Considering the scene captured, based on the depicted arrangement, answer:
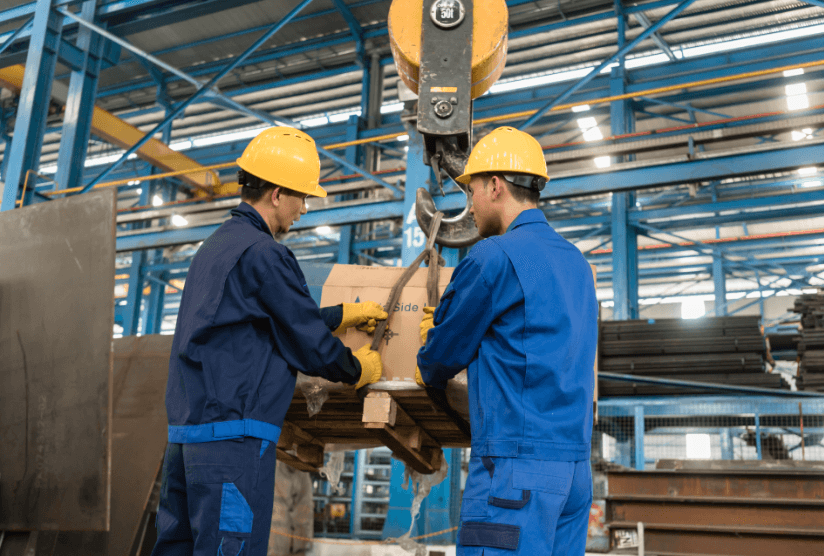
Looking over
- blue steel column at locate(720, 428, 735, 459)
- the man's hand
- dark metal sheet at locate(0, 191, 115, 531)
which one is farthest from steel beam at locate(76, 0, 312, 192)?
blue steel column at locate(720, 428, 735, 459)

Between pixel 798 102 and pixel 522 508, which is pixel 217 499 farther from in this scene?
pixel 798 102

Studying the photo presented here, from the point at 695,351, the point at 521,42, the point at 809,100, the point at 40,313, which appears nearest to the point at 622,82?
the point at 521,42

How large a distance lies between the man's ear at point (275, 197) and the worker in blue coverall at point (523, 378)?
0.85m

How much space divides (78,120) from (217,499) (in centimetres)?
819

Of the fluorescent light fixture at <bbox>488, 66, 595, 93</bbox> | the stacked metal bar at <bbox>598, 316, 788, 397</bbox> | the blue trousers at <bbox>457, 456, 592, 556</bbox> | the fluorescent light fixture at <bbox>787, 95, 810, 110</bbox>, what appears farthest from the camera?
the fluorescent light fixture at <bbox>488, 66, 595, 93</bbox>

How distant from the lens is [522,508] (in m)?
2.06

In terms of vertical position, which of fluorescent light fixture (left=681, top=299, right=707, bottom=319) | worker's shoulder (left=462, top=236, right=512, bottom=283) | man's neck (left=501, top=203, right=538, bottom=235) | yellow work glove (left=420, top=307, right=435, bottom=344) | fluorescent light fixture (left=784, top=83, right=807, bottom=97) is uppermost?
fluorescent light fixture (left=784, top=83, right=807, bottom=97)

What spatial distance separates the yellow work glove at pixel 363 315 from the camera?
2930 mm

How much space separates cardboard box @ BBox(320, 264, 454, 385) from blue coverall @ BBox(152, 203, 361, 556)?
1.02 feet

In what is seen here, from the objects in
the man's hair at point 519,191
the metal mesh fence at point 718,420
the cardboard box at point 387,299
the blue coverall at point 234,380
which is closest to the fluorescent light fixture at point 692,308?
the metal mesh fence at point 718,420

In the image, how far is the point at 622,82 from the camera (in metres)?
13.4

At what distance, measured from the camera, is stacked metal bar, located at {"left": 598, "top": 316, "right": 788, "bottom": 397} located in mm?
9500

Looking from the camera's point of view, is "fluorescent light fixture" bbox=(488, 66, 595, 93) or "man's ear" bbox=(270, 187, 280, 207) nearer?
"man's ear" bbox=(270, 187, 280, 207)

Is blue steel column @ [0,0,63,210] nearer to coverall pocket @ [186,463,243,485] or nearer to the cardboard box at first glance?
the cardboard box
